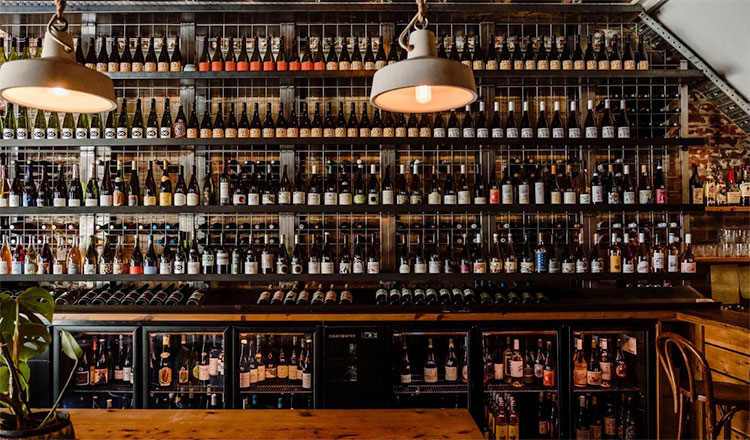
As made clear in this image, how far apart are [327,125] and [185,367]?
1865 millimetres

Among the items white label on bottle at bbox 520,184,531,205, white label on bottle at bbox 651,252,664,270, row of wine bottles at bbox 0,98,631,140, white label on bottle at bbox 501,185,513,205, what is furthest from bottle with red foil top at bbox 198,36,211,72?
white label on bottle at bbox 651,252,664,270

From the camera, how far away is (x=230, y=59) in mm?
3779

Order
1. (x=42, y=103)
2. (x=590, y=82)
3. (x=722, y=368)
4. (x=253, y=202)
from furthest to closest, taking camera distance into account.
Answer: (x=590, y=82) < (x=253, y=202) < (x=722, y=368) < (x=42, y=103)

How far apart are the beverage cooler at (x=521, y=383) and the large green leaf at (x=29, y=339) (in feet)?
7.99

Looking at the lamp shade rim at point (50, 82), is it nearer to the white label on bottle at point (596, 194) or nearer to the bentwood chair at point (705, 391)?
the bentwood chair at point (705, 391)

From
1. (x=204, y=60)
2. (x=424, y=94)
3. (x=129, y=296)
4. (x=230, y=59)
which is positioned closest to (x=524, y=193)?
(x=424, y=94)

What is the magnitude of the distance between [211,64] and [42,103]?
6.75 ft

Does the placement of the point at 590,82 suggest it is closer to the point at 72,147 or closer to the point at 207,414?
the point at 207,414

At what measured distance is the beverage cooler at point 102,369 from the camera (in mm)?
3125

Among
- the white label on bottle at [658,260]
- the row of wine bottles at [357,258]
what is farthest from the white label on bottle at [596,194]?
the white label on bottle at [658,260]

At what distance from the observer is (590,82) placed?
3695 millimetres

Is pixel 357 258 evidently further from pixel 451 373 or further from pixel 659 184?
pixel 659 184

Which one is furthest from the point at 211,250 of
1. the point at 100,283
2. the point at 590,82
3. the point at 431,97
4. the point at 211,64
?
the point at 590,82

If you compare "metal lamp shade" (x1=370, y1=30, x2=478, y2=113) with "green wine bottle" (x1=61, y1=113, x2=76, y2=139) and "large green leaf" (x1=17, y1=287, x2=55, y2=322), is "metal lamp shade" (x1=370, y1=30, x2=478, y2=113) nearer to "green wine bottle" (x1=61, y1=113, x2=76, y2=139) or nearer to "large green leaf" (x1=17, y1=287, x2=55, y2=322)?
"large green leaf" (x1=17, y1=287, x2=55, y2=322)
